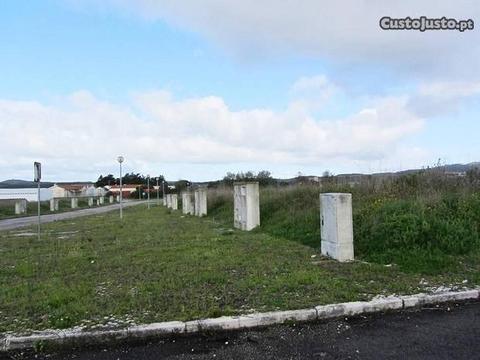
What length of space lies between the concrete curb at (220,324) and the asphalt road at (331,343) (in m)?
0.13

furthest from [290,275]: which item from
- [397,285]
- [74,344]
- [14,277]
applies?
[14,277]

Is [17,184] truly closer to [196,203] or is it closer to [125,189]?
[125,189]

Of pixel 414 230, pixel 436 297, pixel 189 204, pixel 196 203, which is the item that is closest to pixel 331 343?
pixel 436 297

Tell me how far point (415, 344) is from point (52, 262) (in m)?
8.22

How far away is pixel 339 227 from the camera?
29.7 feet

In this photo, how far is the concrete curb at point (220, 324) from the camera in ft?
16.3

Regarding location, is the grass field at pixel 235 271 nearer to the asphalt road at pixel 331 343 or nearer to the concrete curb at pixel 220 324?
the concrete curb at pixel 220 324

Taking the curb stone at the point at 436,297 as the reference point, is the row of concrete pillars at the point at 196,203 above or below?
above

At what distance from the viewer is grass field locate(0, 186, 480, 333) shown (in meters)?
5.97

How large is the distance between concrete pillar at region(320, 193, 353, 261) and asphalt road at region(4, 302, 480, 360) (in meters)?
3.43

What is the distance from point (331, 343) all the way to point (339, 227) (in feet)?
14.4

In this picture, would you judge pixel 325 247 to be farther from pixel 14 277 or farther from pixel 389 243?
pixel 14 277

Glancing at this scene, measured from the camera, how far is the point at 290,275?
7590 mm

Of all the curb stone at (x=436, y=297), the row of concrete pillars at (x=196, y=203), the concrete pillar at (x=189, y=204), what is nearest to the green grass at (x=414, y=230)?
the curb stone at (x=436, y=297)
